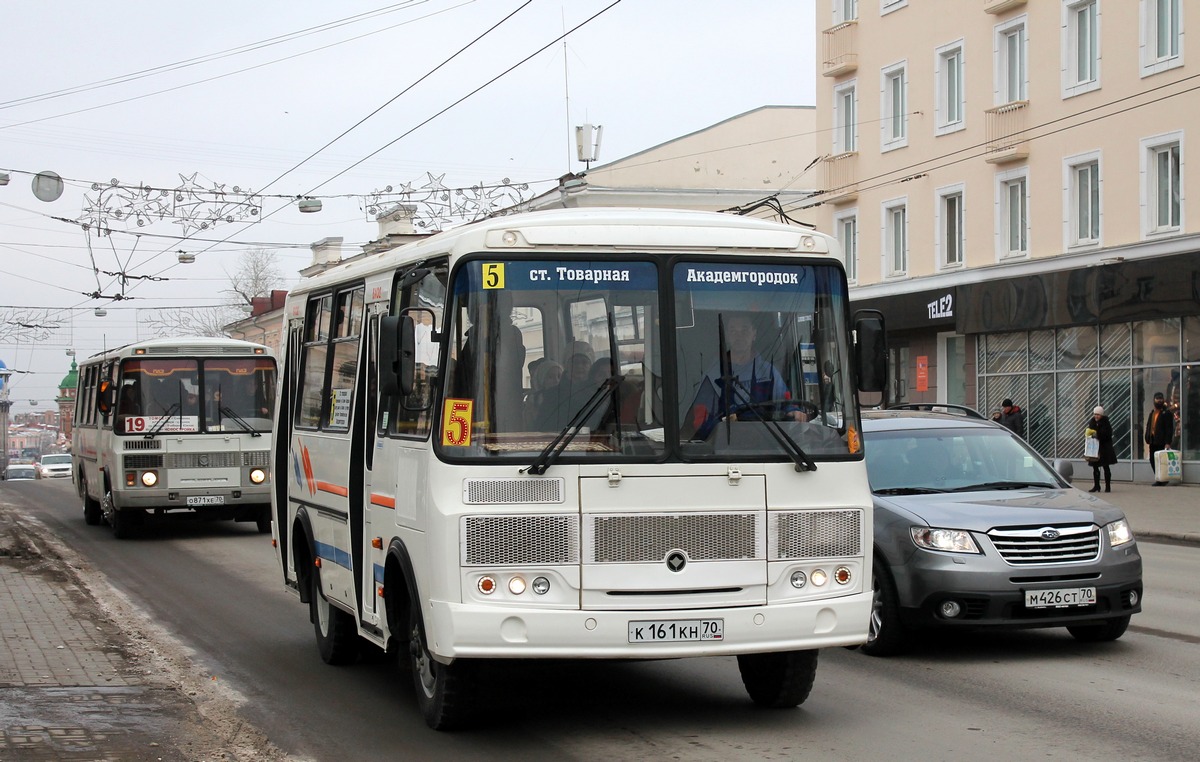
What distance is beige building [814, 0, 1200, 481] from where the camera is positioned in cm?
2930

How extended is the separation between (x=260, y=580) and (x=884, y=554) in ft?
26.5

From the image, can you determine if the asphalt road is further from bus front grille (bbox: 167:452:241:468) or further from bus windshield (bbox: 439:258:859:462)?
bus front grille (bbox: 167:452:241:468)

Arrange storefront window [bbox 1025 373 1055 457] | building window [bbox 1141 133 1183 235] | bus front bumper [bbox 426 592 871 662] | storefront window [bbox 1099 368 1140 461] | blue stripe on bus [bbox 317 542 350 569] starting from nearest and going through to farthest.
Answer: bus front bumper [bbox 426 592 871 662] → blue stripe on bus [bbox 317 542 350 569] → building window [bbox 1141 133 1183 235] → storefront window [bbox 1099 368 1140 461] → storefront window [bbox 1025 373 1055 457]

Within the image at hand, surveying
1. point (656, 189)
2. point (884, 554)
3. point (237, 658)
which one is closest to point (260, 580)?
point (237, 658)

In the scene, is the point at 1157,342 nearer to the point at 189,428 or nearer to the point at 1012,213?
the point at 1012,213

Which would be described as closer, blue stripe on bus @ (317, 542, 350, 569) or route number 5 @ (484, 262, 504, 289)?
route number 5 @ (484, 262, 504, 289)

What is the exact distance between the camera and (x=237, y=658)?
10.7 metres

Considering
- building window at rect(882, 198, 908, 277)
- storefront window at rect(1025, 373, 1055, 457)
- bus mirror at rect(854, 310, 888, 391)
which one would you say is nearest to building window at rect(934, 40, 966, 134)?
building window at rect(882, 198, 908, 277)

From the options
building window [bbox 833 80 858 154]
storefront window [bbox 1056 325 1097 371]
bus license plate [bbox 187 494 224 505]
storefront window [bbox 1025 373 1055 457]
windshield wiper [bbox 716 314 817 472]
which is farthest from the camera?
building window [bbox 833 80 858 154]

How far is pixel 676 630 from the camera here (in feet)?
24.1

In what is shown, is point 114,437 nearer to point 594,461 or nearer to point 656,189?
point 594,461

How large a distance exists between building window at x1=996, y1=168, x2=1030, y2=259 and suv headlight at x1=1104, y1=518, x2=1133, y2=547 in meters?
24.2

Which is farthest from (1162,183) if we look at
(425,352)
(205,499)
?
(425,352)

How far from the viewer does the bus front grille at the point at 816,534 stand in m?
7.59
